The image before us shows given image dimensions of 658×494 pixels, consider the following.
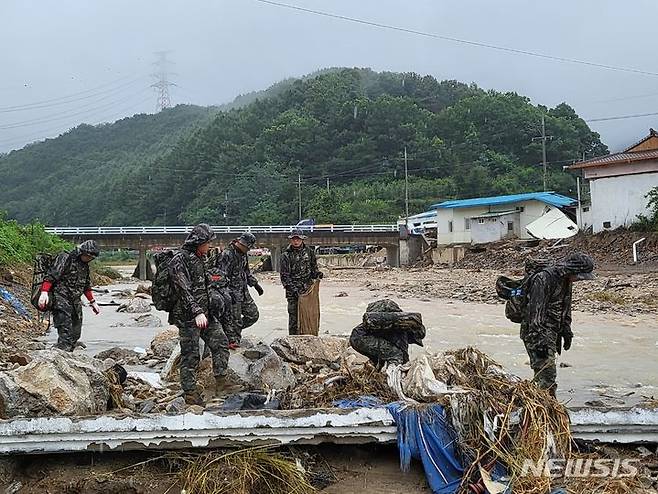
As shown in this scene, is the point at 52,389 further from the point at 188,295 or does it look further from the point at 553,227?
the point at 553,227

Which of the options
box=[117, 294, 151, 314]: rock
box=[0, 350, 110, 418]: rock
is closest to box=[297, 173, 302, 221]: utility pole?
box=[117, 294, 151, 314]: rock

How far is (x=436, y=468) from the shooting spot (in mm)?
4086

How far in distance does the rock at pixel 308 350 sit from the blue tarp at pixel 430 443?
3.59m

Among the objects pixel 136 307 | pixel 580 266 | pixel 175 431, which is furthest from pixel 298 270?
pixel 136 307

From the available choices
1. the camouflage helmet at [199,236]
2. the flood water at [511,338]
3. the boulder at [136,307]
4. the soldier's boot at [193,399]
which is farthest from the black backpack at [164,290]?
the boulder at [136,307]

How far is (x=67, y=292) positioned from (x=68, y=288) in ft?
0.15

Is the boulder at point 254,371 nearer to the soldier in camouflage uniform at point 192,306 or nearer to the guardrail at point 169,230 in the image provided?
the soldier in camouflage uniform at point 192,306

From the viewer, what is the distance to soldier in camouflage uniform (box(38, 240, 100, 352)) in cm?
745

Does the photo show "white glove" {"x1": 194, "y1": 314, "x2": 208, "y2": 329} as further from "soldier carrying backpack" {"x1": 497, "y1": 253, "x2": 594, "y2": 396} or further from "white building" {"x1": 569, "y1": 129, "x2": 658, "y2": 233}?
"white building" {"x1": 569, "y1": 129, "x2": 658, "y2": 233}

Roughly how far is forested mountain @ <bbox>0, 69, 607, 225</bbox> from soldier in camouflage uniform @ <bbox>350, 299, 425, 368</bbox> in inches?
2211

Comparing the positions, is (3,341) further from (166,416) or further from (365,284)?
(365,284)

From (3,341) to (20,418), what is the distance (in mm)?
5624

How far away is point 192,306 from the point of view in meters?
5.92

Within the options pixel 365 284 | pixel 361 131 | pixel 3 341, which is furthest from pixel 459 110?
pixel 3 341
